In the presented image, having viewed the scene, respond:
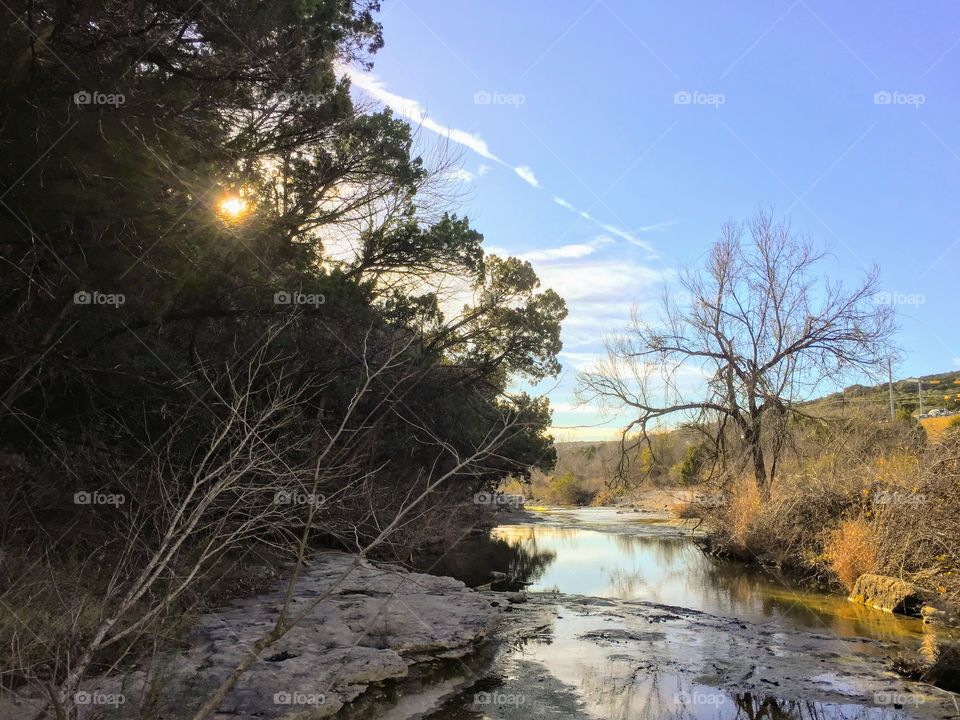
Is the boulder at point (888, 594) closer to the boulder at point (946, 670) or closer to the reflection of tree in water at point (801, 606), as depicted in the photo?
the reflection of tree in water at point (801, 606)

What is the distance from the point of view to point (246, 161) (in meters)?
10.4

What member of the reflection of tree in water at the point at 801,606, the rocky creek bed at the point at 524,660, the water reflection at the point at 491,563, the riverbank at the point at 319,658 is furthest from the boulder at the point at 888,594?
the riverbank at the point at 319,658

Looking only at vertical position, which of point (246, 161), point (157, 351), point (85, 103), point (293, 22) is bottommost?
point (157, 351)

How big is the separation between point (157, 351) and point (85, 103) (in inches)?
152

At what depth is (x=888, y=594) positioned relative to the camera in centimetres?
1158

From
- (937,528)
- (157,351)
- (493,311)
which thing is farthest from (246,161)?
(493,311)

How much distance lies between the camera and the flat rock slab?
212 inches

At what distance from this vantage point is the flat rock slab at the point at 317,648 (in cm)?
538

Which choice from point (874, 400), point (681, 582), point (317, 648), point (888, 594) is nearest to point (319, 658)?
point (317, 648)

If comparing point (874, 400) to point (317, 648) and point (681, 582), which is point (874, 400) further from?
point (317, 648)

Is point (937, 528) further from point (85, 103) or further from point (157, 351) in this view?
point (85, 103)

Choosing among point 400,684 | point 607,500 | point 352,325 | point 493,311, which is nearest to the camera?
point 400,684

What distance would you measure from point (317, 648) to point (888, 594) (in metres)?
10.0

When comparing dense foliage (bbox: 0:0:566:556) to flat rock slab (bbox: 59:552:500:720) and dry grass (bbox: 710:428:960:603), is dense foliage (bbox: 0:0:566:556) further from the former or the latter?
dry grass (bbox: 710:428:960:603)
